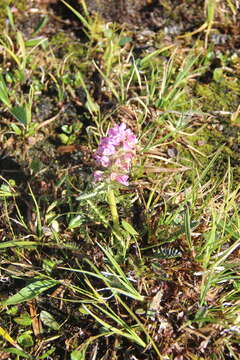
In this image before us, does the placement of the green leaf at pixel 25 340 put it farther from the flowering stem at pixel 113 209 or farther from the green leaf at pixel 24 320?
the flowering stem at pixel 113 209

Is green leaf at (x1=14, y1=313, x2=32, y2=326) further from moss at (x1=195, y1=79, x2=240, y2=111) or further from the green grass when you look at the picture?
moss at (x1=195, y1=79, x2=240, y2=111)

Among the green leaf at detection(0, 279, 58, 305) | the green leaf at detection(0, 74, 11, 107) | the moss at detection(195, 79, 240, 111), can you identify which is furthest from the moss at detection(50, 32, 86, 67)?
the green leaf at detection(0, 279, 58, 305)

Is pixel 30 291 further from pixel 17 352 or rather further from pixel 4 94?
pixel 4 94

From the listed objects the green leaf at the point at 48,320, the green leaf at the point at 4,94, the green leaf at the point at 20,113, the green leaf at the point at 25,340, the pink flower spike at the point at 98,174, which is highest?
the green leaf at the point at 4,94

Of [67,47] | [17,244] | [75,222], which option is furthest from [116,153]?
[67,47]

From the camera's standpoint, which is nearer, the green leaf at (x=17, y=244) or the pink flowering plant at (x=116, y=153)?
the pink flowering plant at (x=116, y=153)

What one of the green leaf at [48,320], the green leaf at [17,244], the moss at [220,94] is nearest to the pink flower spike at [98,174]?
the green leaf at [17,244]
